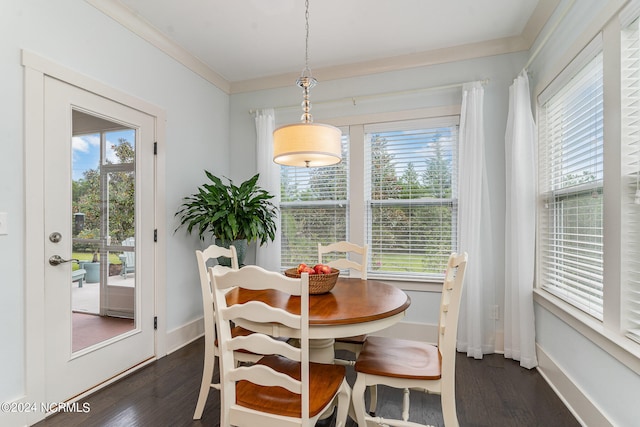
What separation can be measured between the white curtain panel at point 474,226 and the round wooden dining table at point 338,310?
3.84 feet

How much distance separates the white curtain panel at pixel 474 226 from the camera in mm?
2881

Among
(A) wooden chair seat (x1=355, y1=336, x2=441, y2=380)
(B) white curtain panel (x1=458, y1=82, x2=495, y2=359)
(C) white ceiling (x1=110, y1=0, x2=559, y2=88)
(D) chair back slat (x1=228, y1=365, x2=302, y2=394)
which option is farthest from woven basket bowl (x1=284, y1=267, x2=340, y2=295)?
(C) white ceiling (x1=110, y1=0, x2=559, y2=88)

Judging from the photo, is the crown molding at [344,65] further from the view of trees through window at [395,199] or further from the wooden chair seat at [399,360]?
the wooden chair seat at [399,360]

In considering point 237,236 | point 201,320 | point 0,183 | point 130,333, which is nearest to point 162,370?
point 130,333

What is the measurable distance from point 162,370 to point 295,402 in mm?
1793

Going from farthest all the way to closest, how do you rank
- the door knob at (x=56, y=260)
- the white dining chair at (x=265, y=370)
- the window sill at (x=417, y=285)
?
the window sill at (x=417, y=285) < the door knob at (x=56, y=260) < the white dining chair at (x=265, y=370)

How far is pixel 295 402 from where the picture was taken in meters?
1.36

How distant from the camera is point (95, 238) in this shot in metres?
2.38

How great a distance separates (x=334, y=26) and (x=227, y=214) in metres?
1.94

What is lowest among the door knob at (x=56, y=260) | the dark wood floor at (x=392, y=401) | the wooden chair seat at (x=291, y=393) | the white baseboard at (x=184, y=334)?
the dark wood floor at (x=392, y=401)

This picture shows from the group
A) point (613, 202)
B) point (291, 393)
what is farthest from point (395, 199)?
point (291, 393)

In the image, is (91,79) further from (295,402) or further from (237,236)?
(295,402)

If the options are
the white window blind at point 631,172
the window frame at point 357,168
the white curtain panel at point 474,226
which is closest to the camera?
the white window blind at point 631,172

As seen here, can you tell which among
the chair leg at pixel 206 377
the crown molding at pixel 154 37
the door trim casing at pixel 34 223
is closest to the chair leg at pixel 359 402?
the chair leg at pixel 206 377
